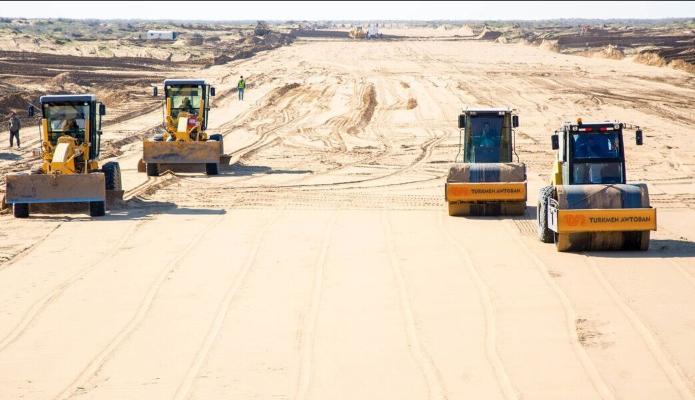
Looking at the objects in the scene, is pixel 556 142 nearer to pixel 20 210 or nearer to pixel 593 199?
pixel 593 199

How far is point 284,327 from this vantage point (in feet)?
43.5

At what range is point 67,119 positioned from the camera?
22.3 metres

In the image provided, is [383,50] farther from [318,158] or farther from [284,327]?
[284,327]

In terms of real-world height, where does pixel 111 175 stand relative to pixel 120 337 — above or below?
above

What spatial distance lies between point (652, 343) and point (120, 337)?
5928 mm

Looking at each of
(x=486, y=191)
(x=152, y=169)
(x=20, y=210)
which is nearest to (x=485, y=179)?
(x=486, y=191)

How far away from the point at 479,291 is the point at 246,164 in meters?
15.6

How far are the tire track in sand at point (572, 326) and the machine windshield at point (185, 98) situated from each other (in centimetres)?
1146

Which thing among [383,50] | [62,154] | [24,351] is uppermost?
[383,50]

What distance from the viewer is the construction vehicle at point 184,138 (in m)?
26.7

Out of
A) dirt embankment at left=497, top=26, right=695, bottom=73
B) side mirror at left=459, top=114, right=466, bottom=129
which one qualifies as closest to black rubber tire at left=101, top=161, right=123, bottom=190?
side mirror at left=459, top=114, right=466, bottom=129

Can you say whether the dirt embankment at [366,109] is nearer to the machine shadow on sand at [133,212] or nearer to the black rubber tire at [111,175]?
the machine shadow on sand at [133,212]

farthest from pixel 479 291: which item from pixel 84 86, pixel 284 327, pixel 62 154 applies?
pixel 84 86

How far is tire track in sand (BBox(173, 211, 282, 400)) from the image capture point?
11.1 metres
